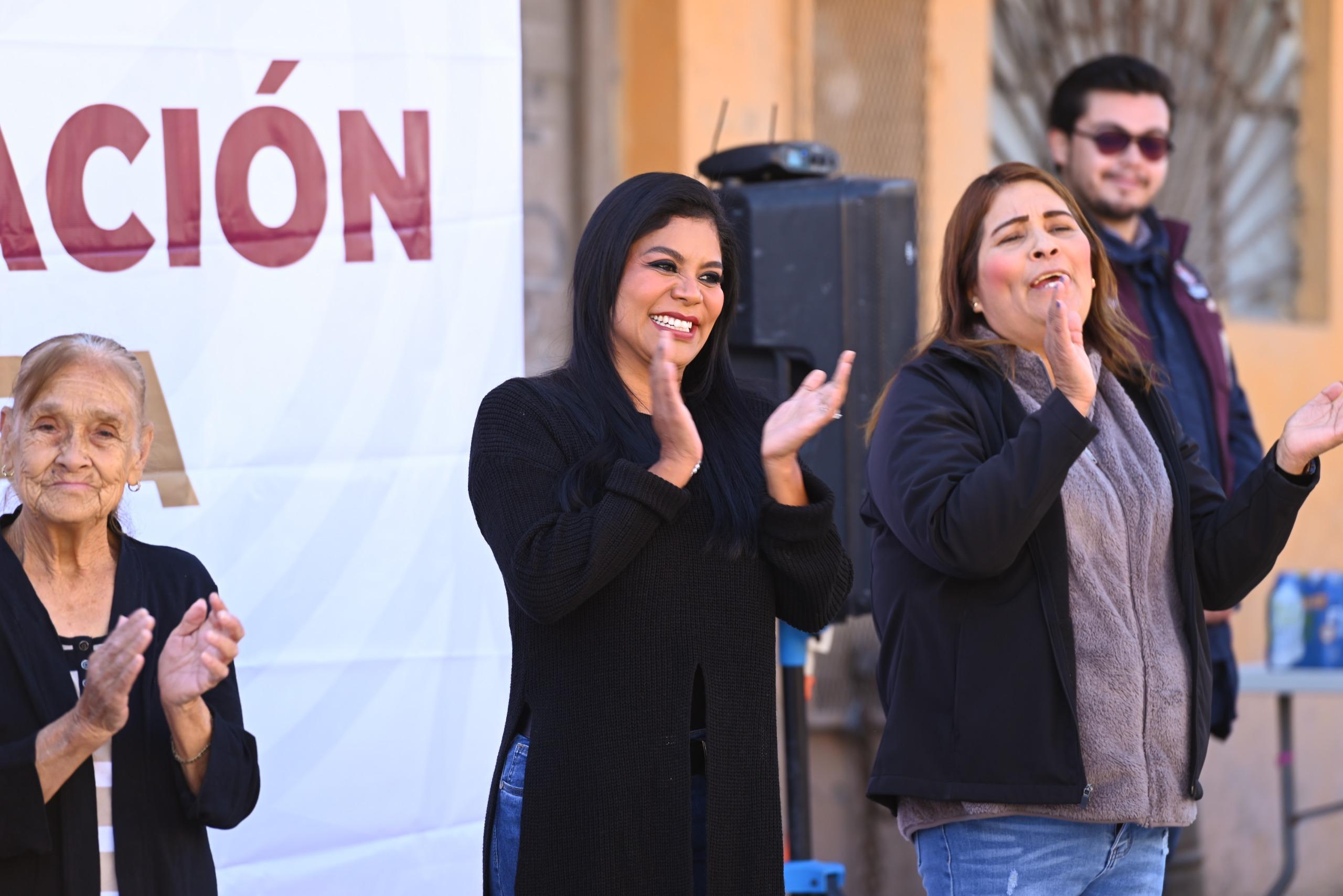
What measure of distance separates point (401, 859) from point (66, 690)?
833 mm

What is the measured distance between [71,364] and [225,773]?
62 centimetres

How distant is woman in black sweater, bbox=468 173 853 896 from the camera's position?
2.10m

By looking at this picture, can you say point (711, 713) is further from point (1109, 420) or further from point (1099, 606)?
point (1109, 420)

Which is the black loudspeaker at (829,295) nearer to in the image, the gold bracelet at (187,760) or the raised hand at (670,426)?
the raised hand at (670,426)

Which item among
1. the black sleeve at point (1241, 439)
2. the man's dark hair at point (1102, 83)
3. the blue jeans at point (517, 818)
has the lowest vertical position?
the blue jeans at point (517, 818)

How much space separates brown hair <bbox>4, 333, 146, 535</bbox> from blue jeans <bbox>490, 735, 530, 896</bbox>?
0.68m

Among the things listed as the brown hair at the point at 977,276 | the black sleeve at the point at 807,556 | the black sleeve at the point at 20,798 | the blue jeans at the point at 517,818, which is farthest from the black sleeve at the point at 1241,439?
the black sleeve at the point at 20,798

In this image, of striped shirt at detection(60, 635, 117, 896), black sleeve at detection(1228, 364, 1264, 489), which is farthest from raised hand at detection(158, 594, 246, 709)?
black sleeve at detection(1228, 364, 1264, 489)

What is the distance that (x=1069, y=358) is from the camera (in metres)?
2.27

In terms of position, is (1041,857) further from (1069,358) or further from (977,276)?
(977,276)

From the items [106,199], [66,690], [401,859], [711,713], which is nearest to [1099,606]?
[711,713]

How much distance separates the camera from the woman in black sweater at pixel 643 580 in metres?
2.10

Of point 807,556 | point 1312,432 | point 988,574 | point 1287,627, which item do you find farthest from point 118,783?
point 1287,627

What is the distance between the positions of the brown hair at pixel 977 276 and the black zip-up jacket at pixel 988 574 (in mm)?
104
